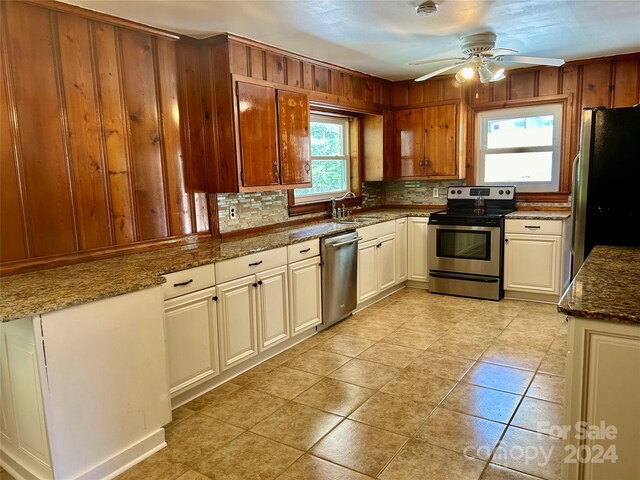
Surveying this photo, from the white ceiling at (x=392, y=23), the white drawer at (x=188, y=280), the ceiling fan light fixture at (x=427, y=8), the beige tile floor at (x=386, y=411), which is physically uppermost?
the white ceiling at (x=392, y=23)

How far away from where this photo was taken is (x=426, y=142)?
5.32m

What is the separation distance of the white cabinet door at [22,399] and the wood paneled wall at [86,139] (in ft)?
1.95

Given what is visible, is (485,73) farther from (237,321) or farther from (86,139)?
(86,139)

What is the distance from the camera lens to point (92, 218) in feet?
→ 9.22

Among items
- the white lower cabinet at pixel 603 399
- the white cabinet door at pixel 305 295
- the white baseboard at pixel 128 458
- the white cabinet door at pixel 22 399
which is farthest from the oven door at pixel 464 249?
the white cabinet door at pixel 22 399

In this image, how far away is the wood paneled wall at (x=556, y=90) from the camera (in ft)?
14.4

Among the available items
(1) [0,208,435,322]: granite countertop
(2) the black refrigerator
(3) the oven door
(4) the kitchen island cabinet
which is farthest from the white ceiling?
(4) the kitchen island cabinet

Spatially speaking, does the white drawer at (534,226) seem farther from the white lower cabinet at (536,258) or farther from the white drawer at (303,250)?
the white drawer at (303,250)

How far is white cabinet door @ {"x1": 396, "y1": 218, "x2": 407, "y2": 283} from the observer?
5.09 m

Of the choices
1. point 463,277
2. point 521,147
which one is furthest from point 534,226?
point 521,147

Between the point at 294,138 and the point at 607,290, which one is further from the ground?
the point at 294,138

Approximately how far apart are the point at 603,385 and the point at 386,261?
3.32 m

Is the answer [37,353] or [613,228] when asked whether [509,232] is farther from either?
[37,353]

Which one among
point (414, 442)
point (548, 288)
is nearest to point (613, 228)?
point (414, 442)
